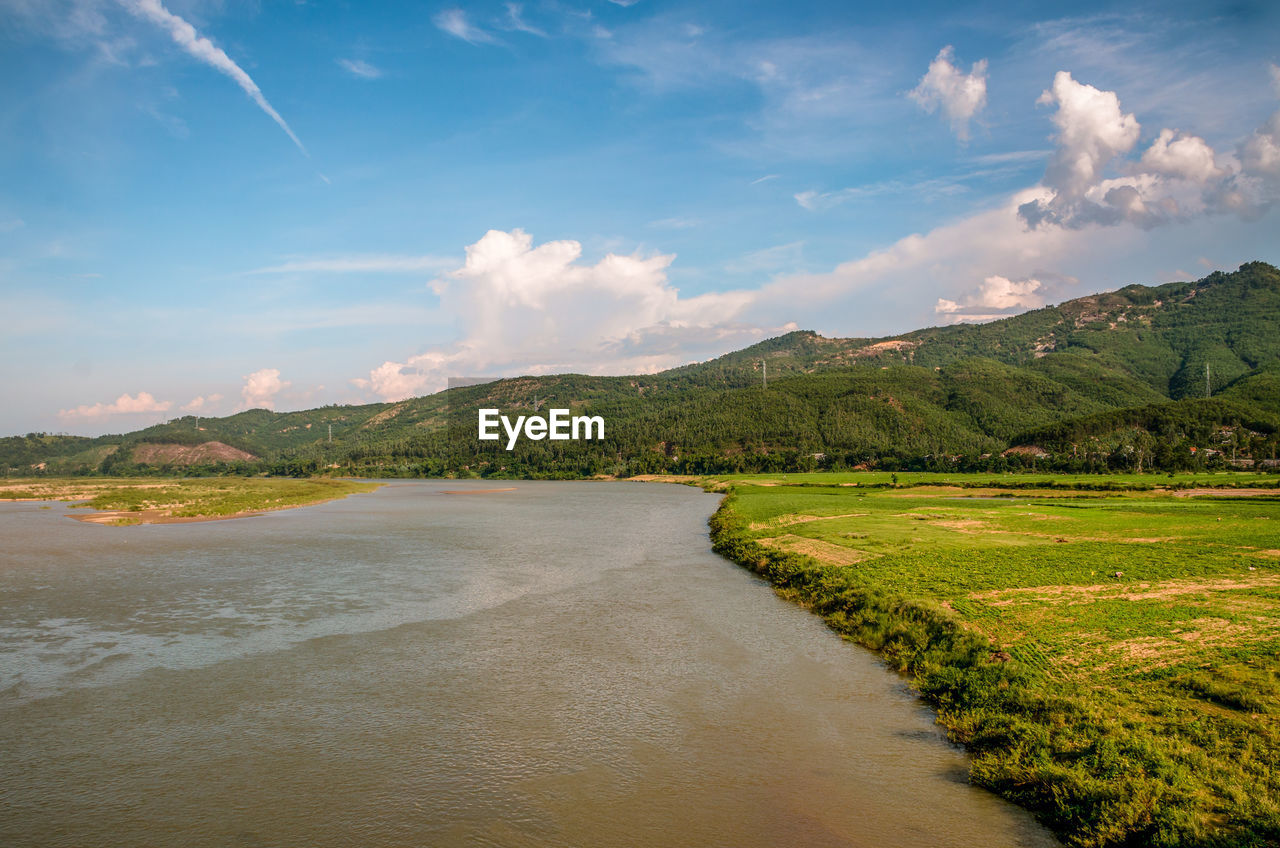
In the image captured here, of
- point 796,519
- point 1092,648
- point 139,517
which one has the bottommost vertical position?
point 796,519

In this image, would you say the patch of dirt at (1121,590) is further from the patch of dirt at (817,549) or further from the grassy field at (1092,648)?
the patch of dirt at (817,549)

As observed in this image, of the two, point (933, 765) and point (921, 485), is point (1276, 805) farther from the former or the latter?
point (921, 485)

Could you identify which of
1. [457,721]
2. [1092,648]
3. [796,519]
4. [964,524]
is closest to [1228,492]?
[964,524]

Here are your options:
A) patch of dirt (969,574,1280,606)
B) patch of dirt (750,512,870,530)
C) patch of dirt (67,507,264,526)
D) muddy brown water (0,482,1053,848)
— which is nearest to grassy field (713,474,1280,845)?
patch of dirt (969,574,1280,606)

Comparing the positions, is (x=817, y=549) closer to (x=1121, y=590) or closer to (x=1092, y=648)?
(x=1121, y=590)

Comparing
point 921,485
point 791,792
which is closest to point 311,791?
point 791,792

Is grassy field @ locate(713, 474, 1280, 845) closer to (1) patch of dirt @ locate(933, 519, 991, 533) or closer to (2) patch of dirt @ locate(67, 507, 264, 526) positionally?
(1) patch of dirt @ locate(933, 519, 991, 533)
